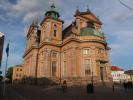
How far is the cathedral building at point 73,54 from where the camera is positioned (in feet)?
138

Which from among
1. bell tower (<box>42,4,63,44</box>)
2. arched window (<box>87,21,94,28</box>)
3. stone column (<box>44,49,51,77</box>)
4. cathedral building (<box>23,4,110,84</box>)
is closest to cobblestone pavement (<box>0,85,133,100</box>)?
cathedral building (<box>23,4,110,84</box>)

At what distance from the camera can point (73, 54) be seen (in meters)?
42.4

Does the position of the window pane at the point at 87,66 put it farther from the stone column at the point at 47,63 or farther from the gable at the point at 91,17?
the gable at the point at 91,17

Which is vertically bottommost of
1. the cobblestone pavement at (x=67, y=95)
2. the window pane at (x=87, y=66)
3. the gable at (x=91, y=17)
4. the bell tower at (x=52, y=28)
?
the cobblestone pavement at (x=67, y=95)

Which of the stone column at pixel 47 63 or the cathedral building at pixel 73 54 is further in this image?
the stone column at pixel 47 63

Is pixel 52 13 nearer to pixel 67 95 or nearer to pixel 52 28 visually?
pixel 52 28

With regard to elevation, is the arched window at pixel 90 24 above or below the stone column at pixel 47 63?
above

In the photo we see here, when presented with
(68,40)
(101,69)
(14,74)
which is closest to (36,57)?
(68,40)

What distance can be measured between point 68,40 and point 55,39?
5.38 m

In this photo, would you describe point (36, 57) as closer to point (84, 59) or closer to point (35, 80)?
point (35, 80)

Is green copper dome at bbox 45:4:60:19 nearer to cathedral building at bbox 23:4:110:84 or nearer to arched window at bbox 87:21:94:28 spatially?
cathedral building at bbox 23:4:110:84

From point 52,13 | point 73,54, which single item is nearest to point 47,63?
point 73,54

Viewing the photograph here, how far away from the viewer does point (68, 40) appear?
45000 mm

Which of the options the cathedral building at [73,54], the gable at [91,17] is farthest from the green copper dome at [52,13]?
the gable at [91,17]
